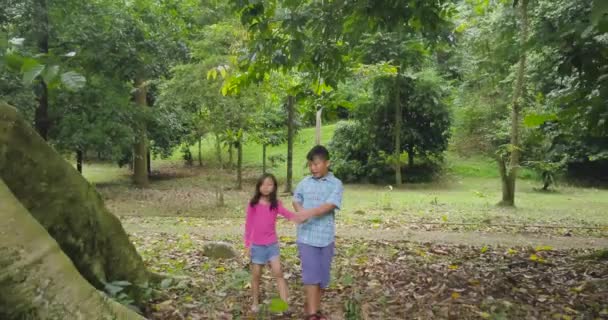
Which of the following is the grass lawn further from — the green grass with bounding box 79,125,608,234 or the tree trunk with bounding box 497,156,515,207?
the tree trunk with bounding box 497,156,515,207

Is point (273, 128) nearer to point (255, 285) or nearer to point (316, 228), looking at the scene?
point (255, 285)

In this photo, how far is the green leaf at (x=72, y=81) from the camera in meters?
1.75

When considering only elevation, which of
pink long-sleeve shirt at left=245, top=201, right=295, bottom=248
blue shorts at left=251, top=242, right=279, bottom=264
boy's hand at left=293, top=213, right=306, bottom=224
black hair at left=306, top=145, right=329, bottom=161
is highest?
black hair at left=306, top=145, right=329, bottom=161

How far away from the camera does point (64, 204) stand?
12.4 ft

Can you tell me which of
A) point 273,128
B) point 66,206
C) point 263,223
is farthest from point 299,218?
point 273,128

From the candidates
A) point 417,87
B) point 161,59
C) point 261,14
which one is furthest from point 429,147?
point 261,14

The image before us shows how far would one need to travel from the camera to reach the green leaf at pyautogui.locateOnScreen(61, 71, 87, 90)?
175 cm

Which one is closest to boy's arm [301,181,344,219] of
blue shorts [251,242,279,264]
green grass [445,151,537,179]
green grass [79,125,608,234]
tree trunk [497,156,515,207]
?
blue shorts [251,242,279,264]

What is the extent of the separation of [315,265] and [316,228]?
11.7 inches

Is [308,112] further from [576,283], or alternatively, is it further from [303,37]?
[576,283]

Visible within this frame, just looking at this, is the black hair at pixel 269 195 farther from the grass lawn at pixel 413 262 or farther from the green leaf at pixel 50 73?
the green leaf at pixel 50 73

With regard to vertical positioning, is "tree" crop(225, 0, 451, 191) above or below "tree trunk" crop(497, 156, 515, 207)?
above

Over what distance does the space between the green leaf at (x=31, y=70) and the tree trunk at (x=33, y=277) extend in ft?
3.26

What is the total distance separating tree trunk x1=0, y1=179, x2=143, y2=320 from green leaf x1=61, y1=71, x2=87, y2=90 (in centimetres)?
101
